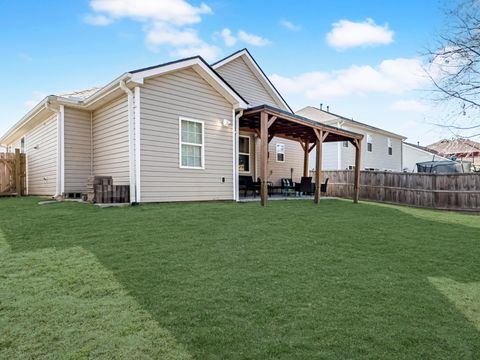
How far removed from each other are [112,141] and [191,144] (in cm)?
222

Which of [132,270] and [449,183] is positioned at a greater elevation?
[449,183]

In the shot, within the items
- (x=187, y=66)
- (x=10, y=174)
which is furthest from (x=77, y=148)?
(x=10, y=174)

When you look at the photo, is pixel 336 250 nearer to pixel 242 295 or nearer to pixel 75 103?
pixel 242 295

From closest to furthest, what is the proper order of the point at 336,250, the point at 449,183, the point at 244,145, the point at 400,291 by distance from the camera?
the point at 400,291
the point at 336,250
the point at 449,183
the point at 244,145

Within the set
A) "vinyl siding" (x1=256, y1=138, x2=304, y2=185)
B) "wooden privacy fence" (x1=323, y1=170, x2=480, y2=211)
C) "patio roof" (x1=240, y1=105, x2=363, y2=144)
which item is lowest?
"wooden privacy fence" (x1=323, y1=170, x2=480, y2=211)

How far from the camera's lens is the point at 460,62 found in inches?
371

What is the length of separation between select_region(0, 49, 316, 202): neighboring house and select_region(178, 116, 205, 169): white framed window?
3cm

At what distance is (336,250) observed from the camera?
488 centimetres

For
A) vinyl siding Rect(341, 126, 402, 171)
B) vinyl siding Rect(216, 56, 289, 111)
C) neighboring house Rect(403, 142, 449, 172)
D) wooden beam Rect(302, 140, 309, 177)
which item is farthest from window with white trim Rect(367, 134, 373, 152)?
neighboring house Rect(403, 142, 449, 172)

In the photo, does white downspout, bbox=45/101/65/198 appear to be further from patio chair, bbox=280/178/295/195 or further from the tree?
the tree

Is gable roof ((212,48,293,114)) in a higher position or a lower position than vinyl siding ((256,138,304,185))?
higher

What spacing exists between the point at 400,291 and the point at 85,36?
43.4 ft

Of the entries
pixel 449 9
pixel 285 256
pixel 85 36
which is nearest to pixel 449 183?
pixel 449 9

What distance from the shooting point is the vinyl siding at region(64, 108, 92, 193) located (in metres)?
10.4
